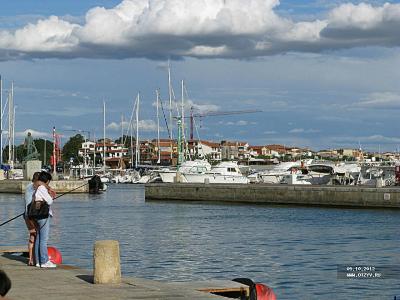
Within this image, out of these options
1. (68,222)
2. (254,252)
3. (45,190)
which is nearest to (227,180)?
(68,222)

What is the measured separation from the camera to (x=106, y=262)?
54.1ft

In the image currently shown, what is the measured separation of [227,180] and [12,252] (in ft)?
216

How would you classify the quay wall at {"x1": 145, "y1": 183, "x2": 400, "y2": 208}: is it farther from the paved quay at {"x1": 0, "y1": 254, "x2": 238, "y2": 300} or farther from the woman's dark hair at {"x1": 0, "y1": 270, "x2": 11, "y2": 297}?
the woman's dark hair at {"x1": 0, "y1": 270, "x2": 11, "y2": 297}

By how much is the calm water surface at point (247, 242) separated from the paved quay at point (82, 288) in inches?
229

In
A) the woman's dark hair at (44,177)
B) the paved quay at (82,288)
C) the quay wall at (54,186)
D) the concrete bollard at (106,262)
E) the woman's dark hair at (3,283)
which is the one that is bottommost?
the paved quay at (82,288)

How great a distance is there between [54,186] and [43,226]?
72658 mm

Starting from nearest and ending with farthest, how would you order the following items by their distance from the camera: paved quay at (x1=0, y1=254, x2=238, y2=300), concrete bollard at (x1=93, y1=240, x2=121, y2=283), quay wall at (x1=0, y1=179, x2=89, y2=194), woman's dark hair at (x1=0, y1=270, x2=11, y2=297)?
woman's dark hair at (x1=0, y1=270, x2=11, y2=297)
paved quay at (x1=0, y1=254, x2=238, y2=300)
concrete bollard at (x1=93, y1=240, x2=121, y2=283)
quay wall at (x1=0, y1=179, x2=89, y2=194)

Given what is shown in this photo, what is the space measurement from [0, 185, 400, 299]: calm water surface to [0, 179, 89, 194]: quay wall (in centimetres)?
2732

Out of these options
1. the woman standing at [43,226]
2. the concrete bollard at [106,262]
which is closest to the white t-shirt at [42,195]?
the woman standing at [43,226]

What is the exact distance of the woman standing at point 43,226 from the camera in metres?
18.9

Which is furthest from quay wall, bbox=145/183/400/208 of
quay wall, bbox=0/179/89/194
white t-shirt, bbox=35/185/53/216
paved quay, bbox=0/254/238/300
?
paved quay, bbox=0/254/238/300

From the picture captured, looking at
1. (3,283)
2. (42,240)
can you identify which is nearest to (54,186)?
(42,240)

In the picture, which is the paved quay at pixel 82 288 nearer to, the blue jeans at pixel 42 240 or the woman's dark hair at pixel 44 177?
the blue jeans at pixel 42 240

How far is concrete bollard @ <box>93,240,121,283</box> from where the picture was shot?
16266mm
